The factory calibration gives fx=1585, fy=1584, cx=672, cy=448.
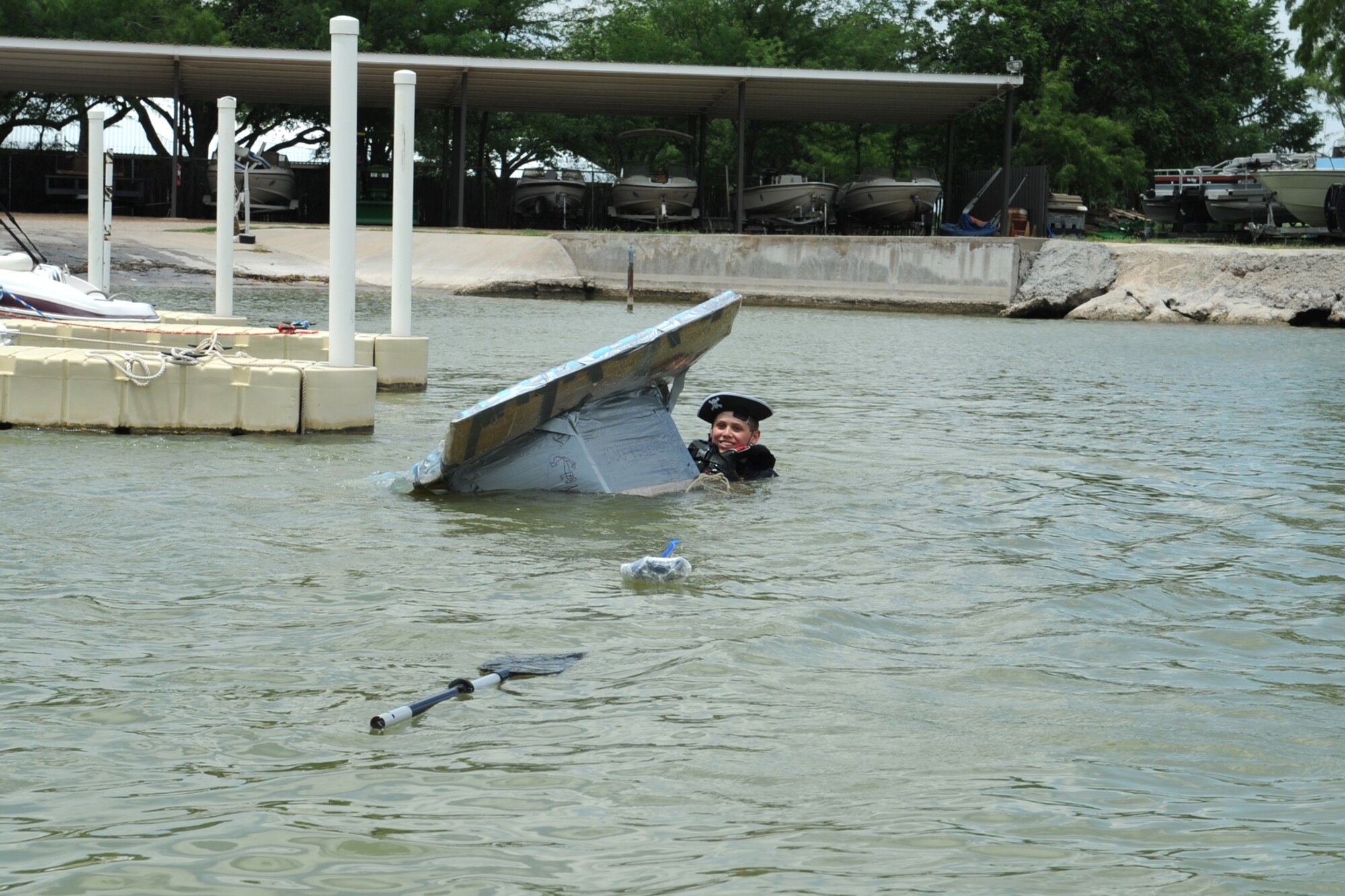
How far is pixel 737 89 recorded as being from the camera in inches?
1585

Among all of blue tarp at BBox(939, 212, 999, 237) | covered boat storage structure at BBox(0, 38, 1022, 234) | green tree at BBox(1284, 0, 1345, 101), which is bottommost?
blue tarp at BBox(939, 212, 999, 237)

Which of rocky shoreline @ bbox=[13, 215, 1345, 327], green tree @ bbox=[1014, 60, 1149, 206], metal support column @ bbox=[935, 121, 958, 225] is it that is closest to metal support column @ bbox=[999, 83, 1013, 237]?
metal support column @ bbox=[935, 121, 958, 225]

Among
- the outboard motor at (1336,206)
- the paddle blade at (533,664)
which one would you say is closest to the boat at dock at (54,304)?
the paddle blade at (533,664)

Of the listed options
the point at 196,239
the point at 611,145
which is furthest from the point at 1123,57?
the point at 196,239

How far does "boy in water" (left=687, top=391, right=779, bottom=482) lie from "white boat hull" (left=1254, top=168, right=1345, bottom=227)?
3529 cm

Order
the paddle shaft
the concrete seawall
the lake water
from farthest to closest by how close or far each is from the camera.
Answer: the concrete seawall, the paddle shaft, the lake water

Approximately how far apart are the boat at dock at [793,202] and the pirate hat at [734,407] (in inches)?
1287

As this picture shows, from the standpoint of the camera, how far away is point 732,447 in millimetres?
10617

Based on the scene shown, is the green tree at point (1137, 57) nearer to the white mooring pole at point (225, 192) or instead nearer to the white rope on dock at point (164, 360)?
the white mooring pole at point (225, 192)

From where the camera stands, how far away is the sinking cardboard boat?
9422 millimetres

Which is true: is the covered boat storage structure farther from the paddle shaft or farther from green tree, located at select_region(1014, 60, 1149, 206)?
the paddle shaft

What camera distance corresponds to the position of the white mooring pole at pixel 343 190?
39.9 feet

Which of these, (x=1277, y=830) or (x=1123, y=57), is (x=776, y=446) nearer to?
(x=1277, y=830)

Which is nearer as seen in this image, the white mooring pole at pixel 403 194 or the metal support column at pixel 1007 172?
the white mooring pole at pixel 403 194
